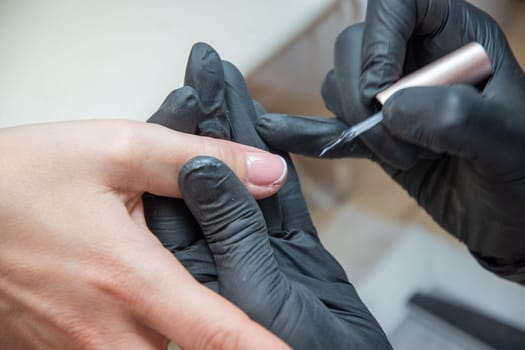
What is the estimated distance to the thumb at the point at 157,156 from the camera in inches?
20.8

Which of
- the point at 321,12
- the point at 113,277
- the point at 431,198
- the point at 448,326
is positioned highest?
the point at 321,12

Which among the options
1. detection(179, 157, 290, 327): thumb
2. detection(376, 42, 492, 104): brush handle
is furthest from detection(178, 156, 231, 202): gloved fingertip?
detection(376, 42, 492, 104): brush handle

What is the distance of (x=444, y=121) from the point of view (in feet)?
1.78

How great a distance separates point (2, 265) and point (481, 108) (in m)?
0.55

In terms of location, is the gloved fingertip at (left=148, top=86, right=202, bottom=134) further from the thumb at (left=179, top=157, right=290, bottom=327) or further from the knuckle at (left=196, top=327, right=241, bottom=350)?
the knuckle at (left=196, top=327, right=241, bottom=350)

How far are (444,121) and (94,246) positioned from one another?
40 cm

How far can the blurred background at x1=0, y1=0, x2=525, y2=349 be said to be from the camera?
0.76m

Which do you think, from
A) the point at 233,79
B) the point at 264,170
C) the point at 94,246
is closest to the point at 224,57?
the point at 233,79

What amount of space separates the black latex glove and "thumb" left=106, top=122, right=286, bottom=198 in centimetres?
3

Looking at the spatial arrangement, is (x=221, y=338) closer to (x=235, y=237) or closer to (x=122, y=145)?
(x=235, y=237)

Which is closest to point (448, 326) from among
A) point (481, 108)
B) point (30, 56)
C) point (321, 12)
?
point (481, 108)

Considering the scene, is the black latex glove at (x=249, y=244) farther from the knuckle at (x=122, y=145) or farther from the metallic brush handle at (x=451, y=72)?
the metallic brush handle at (x=451, y=72)

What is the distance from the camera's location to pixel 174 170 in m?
0.54

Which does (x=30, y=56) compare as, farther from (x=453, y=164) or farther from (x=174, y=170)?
(x=453, y=164)
